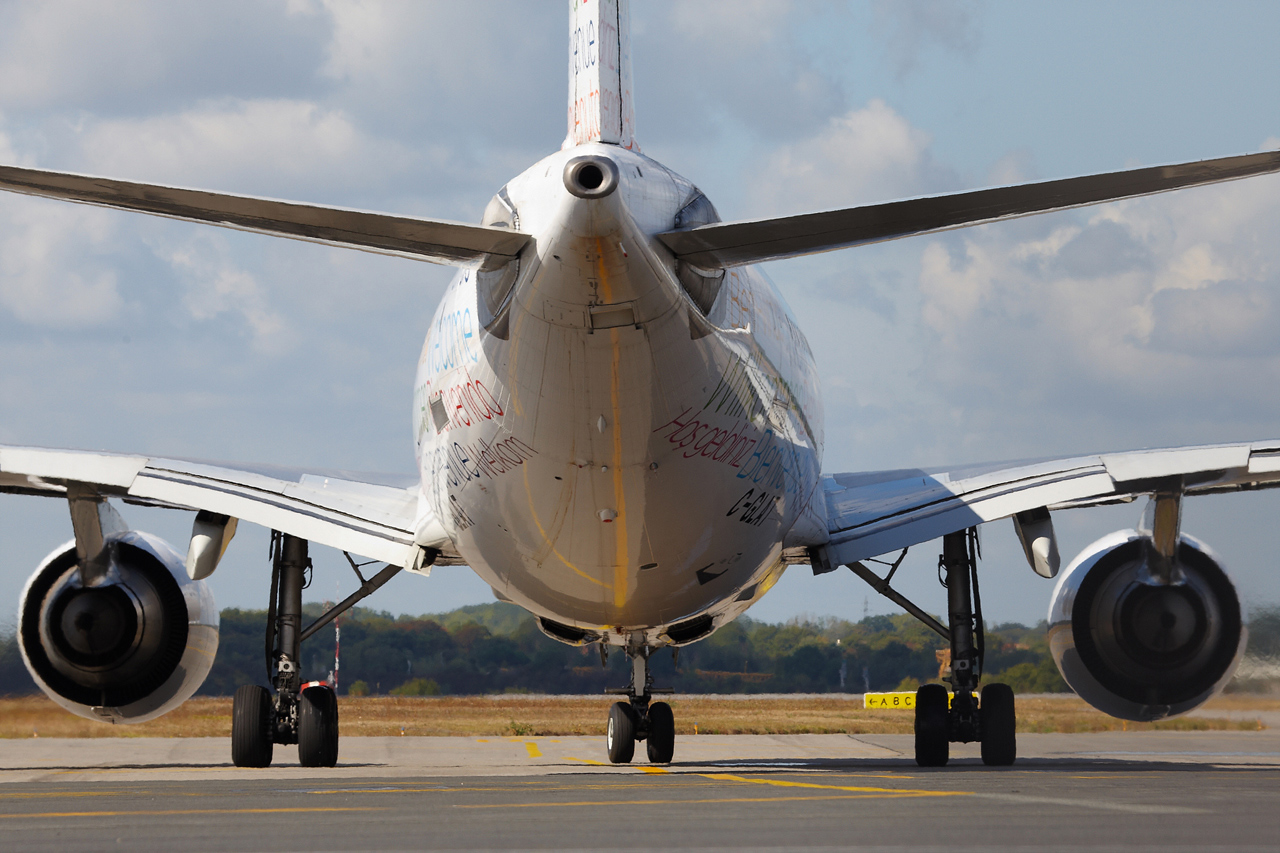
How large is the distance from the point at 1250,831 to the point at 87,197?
566 cm

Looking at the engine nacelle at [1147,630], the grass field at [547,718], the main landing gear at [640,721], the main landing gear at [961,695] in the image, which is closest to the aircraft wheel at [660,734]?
the main landing gear at [640,721]

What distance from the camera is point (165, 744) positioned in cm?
2212

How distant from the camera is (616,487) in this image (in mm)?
9031

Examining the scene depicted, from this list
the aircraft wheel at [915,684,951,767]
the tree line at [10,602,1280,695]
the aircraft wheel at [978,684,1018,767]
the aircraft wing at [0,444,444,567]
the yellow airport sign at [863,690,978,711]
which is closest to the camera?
the aircraft wing at [0,444,444,567]

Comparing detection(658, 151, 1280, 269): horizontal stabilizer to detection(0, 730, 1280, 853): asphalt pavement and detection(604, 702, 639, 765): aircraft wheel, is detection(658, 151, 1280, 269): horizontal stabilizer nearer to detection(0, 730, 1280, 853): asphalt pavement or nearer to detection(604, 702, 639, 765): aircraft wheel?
detection(0, 730, 1280, 853): asphalt pavement

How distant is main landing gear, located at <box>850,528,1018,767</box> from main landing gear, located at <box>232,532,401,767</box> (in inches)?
223

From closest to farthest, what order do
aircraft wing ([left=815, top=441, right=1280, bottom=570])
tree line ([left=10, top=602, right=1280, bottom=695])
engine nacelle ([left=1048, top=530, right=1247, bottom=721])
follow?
aircraft wing ([left=815, top=441, right=1280, bottom=570]) < engine nacelle ([left=1048, top=530, right=1247, bottom=721]) < tree line ([left=10, top=602, right=1280, bottom=695])

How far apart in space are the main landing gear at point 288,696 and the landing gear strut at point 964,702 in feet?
18.8

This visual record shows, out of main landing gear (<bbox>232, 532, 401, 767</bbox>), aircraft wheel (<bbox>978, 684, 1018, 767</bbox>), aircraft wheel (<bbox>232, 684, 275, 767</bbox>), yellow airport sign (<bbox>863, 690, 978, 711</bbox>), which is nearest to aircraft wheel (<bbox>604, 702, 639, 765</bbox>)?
main landing gear (<bbox>232, 532, 401, 767</bbox>)

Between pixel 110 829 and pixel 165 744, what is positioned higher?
pixel 110 829

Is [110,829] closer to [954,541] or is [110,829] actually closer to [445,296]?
[445,296]

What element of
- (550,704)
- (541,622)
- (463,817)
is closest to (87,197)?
(463,817)

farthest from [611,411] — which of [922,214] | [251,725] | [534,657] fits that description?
[534,657]

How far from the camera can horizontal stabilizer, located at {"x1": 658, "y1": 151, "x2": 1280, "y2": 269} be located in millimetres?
6375
